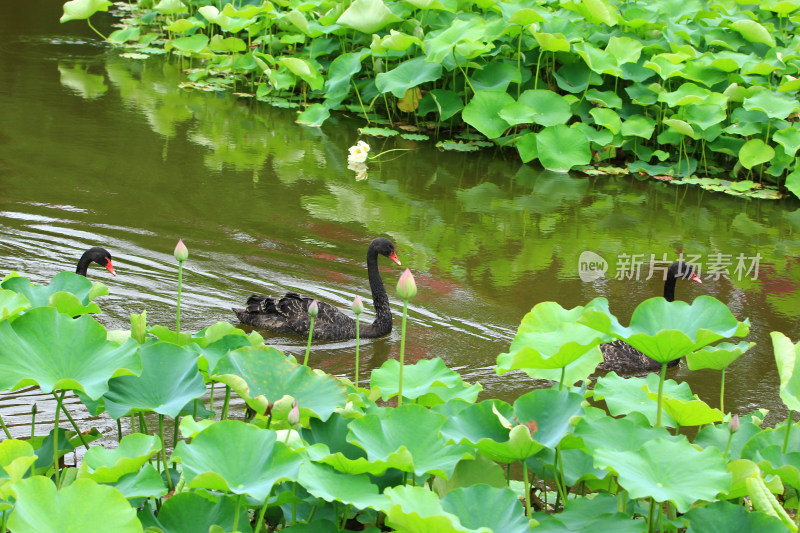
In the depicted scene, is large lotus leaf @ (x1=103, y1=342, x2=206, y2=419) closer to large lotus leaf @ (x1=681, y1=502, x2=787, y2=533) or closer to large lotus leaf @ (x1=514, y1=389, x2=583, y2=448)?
large lotus leaf @ (x1=514, y1=389, x2=583, y2=448)

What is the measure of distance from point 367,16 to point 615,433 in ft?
26.3

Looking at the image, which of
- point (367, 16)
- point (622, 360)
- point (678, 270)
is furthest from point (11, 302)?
point (367, 16)

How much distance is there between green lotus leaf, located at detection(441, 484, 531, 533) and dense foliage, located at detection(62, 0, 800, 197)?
6881 mm

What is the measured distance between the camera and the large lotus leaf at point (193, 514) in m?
2.08

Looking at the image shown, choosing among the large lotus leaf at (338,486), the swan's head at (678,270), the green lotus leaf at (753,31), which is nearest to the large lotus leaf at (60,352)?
the large lotus leaf at (338,486)

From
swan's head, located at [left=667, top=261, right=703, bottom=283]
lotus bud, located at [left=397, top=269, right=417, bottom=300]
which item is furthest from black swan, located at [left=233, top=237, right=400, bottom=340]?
lotus bud, located at [left=397, top=269, right=417, bottom=300]

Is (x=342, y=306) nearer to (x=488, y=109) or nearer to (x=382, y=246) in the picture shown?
(x=382, y=246)

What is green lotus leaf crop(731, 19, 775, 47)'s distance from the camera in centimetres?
925

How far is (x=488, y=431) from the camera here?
2295 mm

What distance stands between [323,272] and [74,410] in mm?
2322

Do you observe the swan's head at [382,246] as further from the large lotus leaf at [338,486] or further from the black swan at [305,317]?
the large lotus leaf at [338,486]

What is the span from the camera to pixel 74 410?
412cm

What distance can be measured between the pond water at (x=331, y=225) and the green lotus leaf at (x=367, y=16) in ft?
3.48

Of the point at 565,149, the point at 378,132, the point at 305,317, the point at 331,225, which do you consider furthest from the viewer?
the point at 378,132
